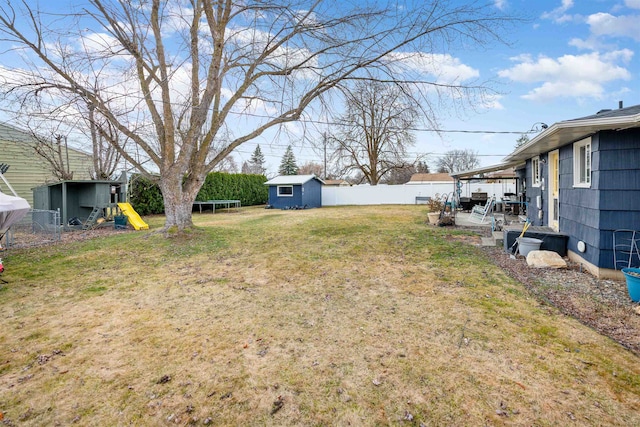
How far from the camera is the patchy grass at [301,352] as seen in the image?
86.7 inches

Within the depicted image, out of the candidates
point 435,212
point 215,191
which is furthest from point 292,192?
point 435,212

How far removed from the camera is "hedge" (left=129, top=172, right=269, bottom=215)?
53.5ft

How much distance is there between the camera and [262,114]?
8.55 m

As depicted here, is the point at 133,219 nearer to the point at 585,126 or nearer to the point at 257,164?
the point at 585,126

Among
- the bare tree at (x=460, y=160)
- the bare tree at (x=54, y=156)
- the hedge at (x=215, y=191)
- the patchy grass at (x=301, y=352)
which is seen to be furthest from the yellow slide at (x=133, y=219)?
the bare tree at (x=460, y=160)

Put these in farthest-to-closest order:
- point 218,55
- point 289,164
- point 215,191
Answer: point 289,164 → point 215,191 → point 218,55

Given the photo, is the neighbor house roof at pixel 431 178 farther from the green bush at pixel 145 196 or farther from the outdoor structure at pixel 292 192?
the green bush at pixel 145 196

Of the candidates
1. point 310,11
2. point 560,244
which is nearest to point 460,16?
point 310,11

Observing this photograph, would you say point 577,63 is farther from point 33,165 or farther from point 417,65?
point 33,165

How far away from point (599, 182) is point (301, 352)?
519 centimetres

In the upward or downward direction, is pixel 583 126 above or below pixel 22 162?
below

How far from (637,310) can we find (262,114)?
814cm

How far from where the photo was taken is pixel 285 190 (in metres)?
20.9

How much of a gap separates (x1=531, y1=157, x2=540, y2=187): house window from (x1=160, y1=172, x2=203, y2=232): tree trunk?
32.3 ft
